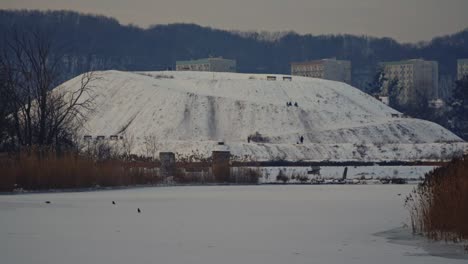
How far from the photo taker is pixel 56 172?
32344 mm

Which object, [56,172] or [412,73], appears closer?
[56,172]

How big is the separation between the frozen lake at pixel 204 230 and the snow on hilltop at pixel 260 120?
49941 mm

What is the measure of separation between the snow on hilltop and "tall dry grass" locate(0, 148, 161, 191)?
39082mm

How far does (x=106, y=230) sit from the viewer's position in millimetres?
16672

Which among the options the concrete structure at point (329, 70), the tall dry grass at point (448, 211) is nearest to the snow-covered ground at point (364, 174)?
the tall dry grass at point (448, 211)

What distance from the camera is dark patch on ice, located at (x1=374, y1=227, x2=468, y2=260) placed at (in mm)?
13625

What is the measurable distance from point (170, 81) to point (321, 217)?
8906 cm

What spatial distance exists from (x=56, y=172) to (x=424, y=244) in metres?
19.6

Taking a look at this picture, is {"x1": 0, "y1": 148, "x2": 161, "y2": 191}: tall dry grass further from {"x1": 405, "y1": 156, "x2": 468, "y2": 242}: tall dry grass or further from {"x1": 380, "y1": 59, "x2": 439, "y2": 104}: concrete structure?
{"x1": 380, "y1": 59, "x2": 439, "y2": 104}: concrete structure

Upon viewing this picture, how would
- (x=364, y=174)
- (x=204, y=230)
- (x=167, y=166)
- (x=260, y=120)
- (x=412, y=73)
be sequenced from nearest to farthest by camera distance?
(x=204, y=230) < (x=167, y=166) < (x=364, y=174) < (x=260, y=120) < (x=412, y=73)

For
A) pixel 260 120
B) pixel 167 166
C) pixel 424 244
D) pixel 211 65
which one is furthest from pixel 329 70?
pixel 424 244

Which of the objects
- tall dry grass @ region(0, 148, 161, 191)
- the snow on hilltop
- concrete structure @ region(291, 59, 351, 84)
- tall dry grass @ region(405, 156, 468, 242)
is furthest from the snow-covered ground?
concrete structure @ region(291, 59, 351, 84)

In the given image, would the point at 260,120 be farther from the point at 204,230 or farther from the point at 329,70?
the point at 329,70

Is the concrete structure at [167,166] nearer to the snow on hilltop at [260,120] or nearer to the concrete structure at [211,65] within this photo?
the snow on hilltop at [260,120]
